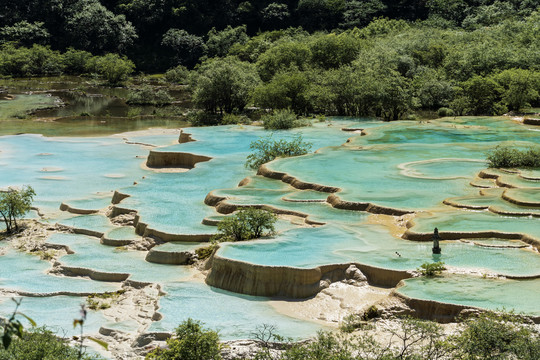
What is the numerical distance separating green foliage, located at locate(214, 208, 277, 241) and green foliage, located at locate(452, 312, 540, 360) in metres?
6.96

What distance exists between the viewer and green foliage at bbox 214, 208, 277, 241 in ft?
57.3

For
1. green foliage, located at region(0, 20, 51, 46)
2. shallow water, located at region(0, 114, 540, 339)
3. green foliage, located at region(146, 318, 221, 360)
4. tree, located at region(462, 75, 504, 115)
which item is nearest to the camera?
Answer: green foliage, located at region(146, 318, 221, 360)

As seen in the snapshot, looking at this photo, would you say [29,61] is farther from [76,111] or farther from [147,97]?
[76,111]

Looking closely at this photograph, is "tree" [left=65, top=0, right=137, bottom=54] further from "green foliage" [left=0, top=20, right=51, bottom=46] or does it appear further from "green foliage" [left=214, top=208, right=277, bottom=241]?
"green foliage" [left=214, top=208, right=277, bottom=241]

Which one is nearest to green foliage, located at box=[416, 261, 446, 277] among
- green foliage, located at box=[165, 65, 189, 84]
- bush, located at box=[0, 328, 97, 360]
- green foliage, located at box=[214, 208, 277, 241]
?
green foliage, located at box=[214, 208, 277, 241]

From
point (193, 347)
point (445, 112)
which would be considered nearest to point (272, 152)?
point (193, 347)

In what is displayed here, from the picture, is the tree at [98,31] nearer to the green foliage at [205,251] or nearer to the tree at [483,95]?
the tree at [483,95]

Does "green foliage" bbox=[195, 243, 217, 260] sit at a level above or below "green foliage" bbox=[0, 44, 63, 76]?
below

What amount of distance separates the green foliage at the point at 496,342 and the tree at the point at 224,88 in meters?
32.0

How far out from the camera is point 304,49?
49688 mm

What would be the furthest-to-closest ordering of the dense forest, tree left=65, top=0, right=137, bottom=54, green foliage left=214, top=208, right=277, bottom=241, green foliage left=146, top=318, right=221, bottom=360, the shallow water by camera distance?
tree left=65, top=0, right=137, bottom=54
the dense forest
green foliage left=214, top=208, right=277, bottom=241
the shallow water
green foliage left=146, top=318, right=221, bottom=360

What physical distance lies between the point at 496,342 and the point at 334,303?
4.49 m

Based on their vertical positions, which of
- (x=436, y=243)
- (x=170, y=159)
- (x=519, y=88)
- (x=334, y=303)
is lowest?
(x=334, y=303)

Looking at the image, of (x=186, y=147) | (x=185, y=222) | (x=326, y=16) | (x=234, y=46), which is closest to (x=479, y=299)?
(x=185, y=222)
